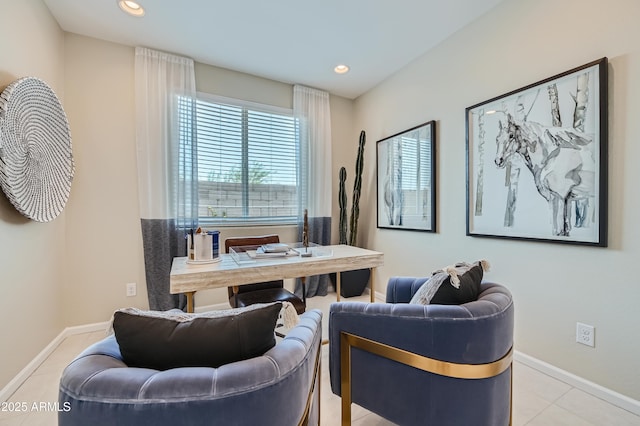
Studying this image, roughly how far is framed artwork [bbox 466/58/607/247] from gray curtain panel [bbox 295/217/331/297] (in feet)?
5.80

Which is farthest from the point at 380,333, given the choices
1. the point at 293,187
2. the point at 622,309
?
the point at 293,187

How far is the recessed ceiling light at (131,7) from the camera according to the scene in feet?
6.92

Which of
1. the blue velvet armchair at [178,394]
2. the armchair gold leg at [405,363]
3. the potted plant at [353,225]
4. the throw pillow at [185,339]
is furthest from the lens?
the potted plant at [353,225]

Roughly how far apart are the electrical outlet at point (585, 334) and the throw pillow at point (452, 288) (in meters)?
0.96

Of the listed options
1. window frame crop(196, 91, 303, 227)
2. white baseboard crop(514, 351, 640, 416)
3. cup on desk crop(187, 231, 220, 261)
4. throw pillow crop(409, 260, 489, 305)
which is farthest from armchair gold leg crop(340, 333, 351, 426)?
window frame crop(196, 91, 303, 227)

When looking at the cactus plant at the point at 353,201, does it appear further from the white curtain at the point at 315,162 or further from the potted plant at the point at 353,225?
the white curtain at the point at 315,162

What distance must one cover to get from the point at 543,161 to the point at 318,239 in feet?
8.05

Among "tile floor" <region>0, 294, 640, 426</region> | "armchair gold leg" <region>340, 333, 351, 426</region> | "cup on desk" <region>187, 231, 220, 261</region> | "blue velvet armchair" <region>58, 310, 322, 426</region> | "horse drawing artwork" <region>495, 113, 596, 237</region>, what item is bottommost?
"tile floor" <region>0, 294, 640, 426</region>

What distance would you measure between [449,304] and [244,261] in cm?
129

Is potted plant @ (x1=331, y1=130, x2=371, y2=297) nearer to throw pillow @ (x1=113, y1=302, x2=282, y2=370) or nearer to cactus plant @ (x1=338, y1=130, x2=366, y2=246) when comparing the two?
cactus plant @ (x1=338, y1=130, x2=366, y2=246)

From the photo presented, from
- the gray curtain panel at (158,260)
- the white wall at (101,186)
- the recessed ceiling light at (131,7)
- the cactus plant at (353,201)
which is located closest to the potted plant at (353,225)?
the cactus plant at (353,201)

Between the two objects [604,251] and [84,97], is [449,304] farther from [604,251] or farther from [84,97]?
[84,97]

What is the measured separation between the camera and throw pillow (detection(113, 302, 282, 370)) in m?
0.77

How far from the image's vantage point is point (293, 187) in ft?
11.6
